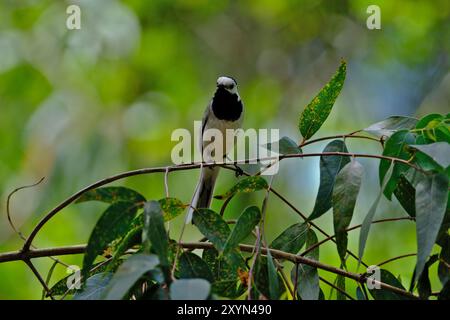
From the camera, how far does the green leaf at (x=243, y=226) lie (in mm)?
1236

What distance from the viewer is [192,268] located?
4.24ft

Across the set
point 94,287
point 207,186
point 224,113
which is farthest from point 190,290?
point 224,113

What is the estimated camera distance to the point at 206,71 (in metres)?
5.47

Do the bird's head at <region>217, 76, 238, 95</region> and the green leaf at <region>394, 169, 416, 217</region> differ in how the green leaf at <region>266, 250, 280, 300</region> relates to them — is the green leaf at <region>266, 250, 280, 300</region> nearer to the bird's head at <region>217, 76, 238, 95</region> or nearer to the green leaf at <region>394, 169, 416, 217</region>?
the green leaf at <region>394, 169, 416, 217</region>

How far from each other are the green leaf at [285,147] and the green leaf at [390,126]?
6.7 inches

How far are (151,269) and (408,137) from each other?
0.64 m

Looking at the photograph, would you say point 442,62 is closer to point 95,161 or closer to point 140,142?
point 140,142

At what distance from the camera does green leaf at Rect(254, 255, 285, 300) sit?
119cm

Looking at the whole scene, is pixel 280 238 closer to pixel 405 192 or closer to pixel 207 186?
pixel 405 192

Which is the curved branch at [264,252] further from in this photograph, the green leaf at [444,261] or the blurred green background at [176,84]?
the blurred green background at [176,84]

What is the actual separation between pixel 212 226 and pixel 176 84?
398 centimetres

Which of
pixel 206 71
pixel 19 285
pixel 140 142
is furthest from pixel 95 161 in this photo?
pixel 206 71

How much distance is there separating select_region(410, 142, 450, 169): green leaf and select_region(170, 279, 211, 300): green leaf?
1.64 ft

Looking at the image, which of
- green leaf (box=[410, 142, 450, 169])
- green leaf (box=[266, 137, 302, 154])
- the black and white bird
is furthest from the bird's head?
green leaf (box=[410, 142, 450, 169])
